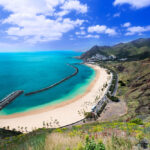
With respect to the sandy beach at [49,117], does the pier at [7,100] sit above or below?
above

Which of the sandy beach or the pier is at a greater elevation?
the pier

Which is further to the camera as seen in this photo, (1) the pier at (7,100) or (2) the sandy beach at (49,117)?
(1) the pier at (7,100)

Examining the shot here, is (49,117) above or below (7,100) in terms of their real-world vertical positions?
below

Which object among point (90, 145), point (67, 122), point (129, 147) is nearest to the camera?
point (90, 145)

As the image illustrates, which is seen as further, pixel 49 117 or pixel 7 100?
pixel 7 100

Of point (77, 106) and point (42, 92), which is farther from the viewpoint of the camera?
point (42, 92)

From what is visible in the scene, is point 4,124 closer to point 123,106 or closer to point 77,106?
point 77,106

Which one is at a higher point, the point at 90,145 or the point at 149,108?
the point at 90,145

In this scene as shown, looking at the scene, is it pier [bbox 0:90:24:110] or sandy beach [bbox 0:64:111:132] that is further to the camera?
pier [bbox 0:90:24:110]

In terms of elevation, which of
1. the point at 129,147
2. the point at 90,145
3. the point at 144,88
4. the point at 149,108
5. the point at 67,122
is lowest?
the point at 67,122

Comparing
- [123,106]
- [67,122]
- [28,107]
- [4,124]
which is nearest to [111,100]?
[123,106]

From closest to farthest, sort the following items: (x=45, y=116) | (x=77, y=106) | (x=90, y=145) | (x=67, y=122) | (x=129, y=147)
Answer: (x=90, y=145), (x=129, y=147), (x=67, y=122), (x=45, y=116), (x=77, y=106)
